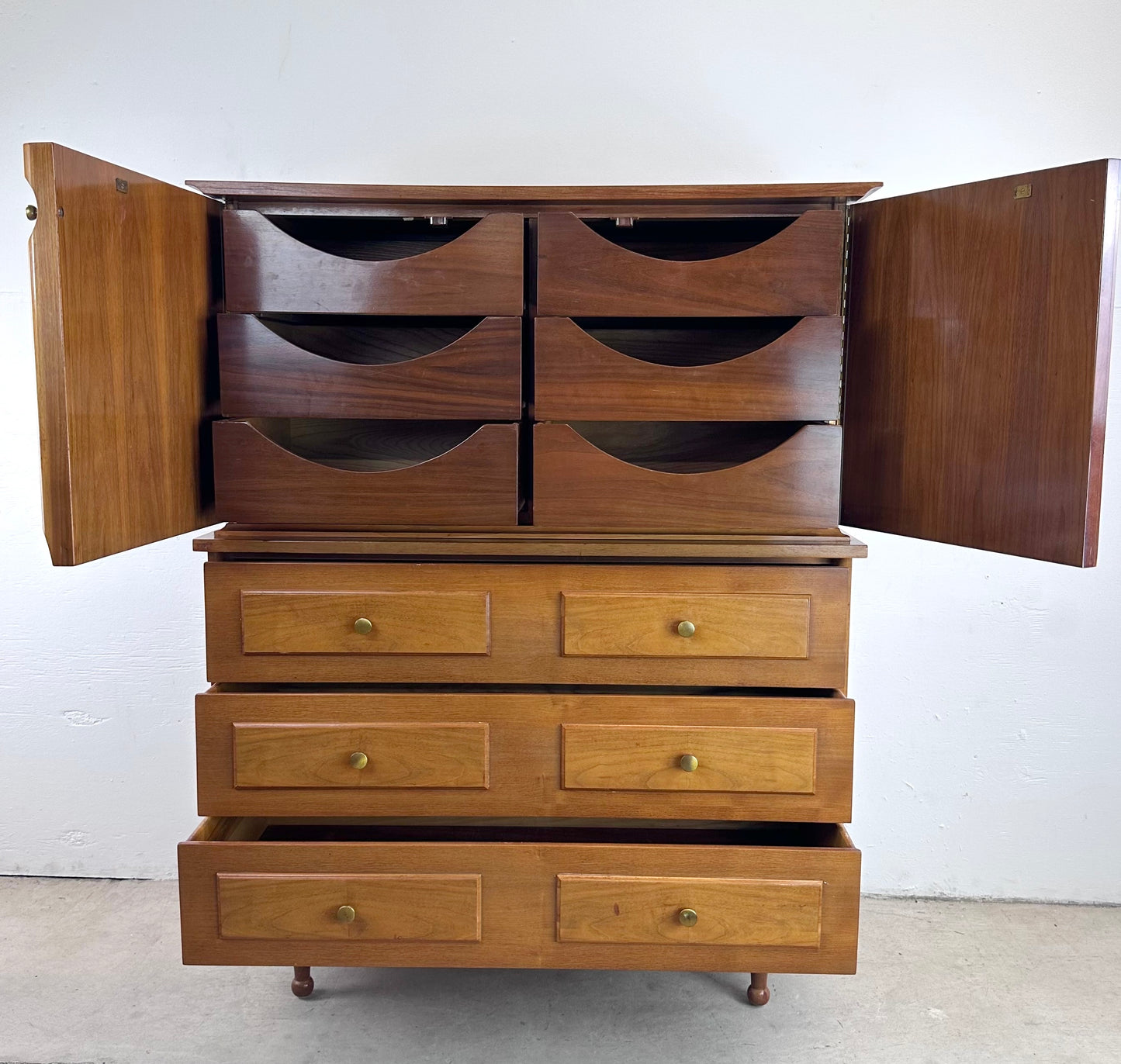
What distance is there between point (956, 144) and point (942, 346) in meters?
0.84

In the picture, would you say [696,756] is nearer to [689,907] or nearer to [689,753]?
[689,753]

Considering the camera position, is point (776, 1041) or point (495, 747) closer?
point (495, 747)

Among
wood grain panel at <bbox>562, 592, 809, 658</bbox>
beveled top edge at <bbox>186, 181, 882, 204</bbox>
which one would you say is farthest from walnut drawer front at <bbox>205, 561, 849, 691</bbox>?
beveled top edge at <bbox>186, 181, 882, 204</bbox>

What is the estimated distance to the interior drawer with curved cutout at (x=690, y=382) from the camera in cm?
141

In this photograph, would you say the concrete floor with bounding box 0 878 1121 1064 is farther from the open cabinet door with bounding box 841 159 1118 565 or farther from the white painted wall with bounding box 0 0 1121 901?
the open cabinet door with bounding box 841 159 1118 565

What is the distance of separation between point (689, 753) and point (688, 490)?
42 cm

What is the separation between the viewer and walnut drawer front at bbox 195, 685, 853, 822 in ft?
4.70

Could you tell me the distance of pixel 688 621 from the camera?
1417 mm

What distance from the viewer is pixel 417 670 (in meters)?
1.45

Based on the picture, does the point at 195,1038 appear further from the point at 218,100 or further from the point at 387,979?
the point at 218,100

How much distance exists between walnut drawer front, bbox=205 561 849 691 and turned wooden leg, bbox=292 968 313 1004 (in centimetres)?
69

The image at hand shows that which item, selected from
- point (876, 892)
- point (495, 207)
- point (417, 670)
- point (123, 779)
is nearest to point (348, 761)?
point (417, 670)

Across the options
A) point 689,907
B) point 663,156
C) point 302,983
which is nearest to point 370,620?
point 689,907

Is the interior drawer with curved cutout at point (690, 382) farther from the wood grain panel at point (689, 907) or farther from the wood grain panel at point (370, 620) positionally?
the wood grain panel at point (689, 907)
